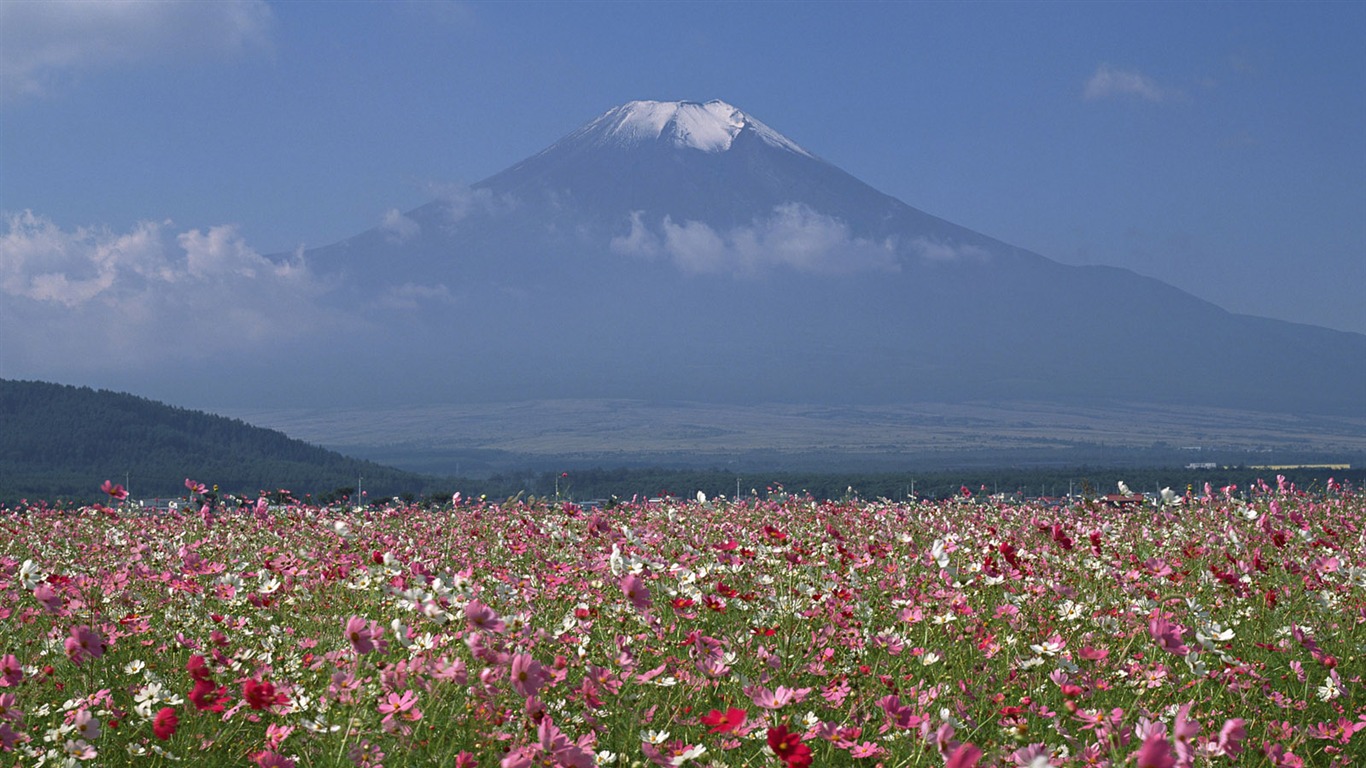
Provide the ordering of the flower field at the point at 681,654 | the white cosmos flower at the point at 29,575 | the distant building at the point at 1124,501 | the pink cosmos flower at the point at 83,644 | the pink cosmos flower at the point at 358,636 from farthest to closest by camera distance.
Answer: the distant building at the point at 1124,501 → the white cosmos flower at the point at 29,575 → the pink cosmos flower at the point at 83,644 → the flower field at the point at 681,654 → the pink cosmos flower at the point at 358,636

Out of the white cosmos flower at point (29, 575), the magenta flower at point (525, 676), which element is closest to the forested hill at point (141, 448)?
the white cosmos flower at point (29, 575)

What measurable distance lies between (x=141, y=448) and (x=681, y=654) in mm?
80078

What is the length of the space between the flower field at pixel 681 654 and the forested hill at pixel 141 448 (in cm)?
5773

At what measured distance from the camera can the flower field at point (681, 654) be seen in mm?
3490

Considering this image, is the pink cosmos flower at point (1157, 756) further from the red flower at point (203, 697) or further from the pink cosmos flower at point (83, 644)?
the pink cosmos flower at point (83, 644)

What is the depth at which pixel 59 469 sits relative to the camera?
73438 millimetres

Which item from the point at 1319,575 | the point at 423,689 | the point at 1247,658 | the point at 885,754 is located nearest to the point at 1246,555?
the point at 1319,575

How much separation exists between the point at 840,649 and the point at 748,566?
1.32m

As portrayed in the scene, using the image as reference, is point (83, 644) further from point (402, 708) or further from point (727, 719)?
point (727, 719)

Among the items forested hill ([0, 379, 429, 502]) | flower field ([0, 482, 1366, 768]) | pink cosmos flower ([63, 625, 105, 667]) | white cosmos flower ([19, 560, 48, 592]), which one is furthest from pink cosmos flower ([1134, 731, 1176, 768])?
forested hill ([0, 379, 429, 502])

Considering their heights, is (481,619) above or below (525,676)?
above

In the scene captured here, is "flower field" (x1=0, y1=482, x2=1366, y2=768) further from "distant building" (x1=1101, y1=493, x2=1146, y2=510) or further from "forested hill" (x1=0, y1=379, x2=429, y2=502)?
"forested hill" (x1=0, y1=379, x2=429, y2=502)

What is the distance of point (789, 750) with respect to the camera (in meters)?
2.75

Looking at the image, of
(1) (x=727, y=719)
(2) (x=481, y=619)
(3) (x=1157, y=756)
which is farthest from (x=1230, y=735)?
(2) (x=481, y=619)
